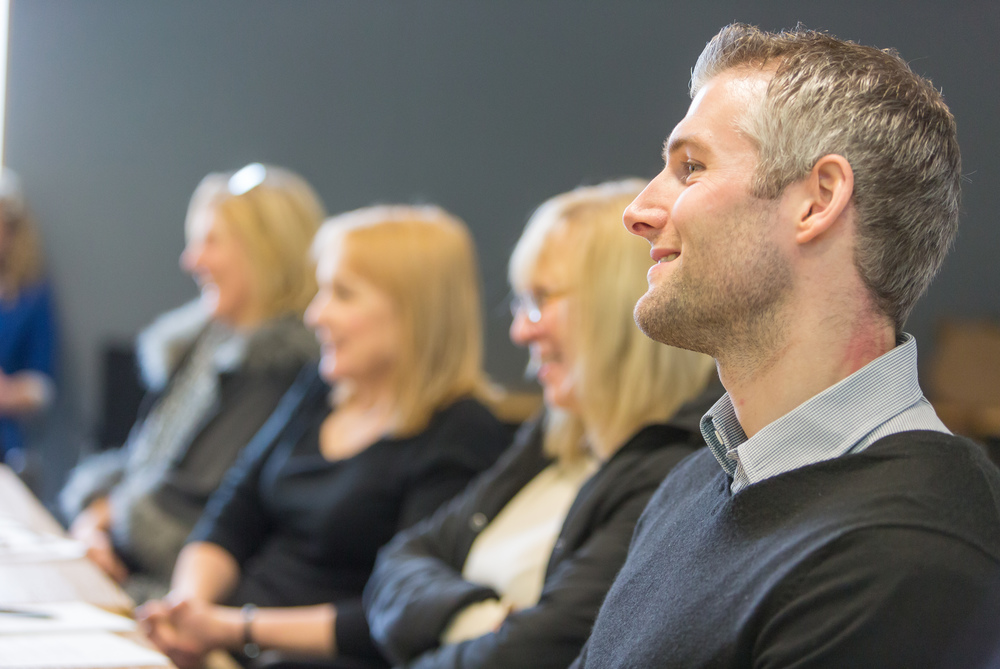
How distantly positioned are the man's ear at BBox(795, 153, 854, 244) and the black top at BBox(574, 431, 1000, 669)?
7.7 inches

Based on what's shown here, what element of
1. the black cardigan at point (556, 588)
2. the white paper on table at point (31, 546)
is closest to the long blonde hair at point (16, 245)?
the white paper on table at point (31, 546)

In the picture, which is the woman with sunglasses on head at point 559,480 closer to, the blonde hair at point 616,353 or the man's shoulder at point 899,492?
the blonde hair at point 616,353

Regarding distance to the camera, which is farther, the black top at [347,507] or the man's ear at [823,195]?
the black top at [347,507]

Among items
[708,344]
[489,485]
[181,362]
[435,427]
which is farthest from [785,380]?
[181,362]

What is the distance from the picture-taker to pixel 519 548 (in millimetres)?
1625

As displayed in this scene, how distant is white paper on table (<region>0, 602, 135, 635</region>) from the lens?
1296 mm

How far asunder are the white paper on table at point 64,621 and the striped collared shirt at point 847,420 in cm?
91

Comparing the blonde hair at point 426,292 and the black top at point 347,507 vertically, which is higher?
the blonde hair at point 426,292

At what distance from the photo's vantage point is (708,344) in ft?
3.14

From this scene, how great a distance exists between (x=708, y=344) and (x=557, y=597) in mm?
555

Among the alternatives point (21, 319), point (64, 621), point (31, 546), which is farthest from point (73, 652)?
point (21, 319)

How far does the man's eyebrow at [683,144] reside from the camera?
3.14ft

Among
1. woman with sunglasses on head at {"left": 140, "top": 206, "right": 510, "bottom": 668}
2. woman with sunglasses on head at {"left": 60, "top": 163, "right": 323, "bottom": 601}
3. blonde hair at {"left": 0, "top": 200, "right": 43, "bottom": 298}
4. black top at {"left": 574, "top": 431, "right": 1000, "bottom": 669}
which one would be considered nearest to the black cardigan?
woman with sunglasses on head at {"left": 140, "top": 206, "right": 510, "bottom": 668}

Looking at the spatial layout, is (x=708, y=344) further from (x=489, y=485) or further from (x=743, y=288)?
(x=489, y=485)
